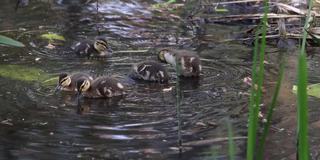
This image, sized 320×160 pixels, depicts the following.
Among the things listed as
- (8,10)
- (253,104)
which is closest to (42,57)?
(8,10)

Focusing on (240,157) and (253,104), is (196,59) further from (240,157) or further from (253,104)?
(253,104)

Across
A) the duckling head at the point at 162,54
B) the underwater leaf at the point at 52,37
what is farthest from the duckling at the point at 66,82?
the underwater leaf at the point at 52,37

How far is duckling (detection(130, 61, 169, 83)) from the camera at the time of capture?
3.76 m

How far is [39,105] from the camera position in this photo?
3.29 meters

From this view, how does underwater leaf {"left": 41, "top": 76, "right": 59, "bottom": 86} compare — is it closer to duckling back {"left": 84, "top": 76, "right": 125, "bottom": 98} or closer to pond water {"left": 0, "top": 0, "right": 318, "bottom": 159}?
pond water {"left": 0, "top": 0, "right": 318, "bottom": 159}

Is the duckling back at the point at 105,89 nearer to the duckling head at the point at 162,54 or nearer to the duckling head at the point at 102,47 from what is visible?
the duckling head at the point at 162,54

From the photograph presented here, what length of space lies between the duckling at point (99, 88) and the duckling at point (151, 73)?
10.6 inches

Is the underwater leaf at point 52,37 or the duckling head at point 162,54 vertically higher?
the duckling head at point 162,54

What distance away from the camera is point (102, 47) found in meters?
4.42

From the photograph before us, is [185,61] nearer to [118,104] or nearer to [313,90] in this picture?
[118,104]

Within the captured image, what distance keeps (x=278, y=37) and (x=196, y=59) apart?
103 centimetres

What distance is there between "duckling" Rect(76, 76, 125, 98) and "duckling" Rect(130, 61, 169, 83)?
0.27m

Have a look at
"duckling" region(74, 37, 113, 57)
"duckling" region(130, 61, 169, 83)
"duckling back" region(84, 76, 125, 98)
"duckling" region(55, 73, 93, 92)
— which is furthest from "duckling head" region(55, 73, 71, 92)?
"duckling" region(74, 37, 113, 57)

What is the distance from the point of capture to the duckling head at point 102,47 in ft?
14.3
